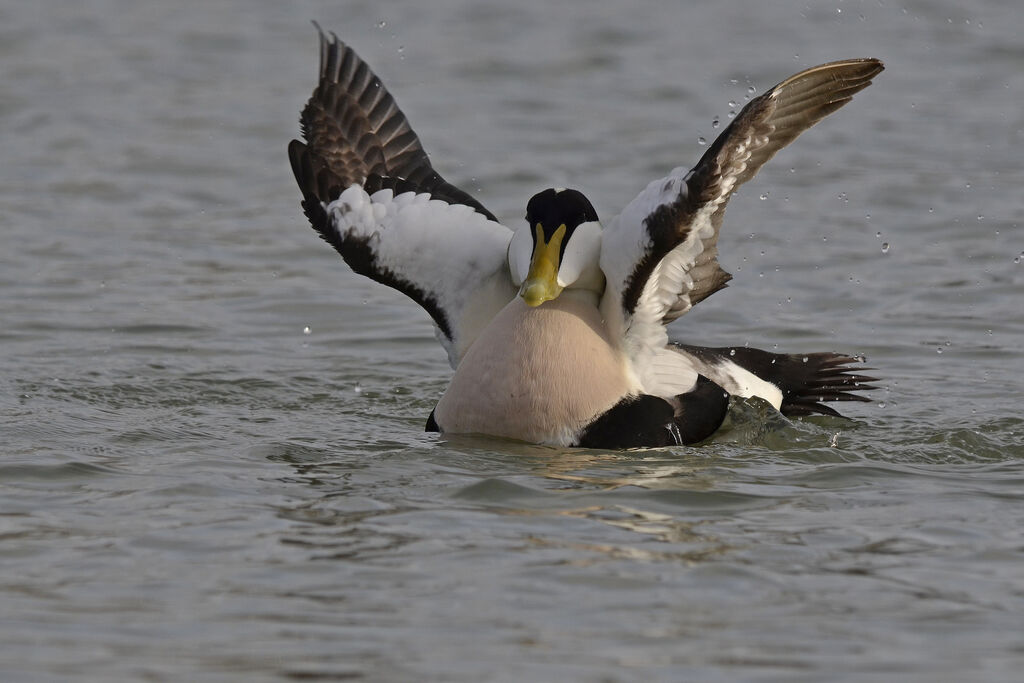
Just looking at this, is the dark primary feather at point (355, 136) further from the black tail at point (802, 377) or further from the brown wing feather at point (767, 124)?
the brown wing feather at point (767, 124)

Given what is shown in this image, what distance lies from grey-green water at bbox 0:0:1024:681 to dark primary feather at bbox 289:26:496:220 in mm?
1005

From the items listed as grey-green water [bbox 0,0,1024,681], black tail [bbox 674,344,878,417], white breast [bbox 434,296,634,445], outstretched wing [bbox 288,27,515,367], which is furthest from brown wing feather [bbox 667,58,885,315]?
black tail [bbox 674,344,878,417]

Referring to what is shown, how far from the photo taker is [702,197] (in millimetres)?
5898

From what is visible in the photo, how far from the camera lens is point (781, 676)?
4082 millimetres

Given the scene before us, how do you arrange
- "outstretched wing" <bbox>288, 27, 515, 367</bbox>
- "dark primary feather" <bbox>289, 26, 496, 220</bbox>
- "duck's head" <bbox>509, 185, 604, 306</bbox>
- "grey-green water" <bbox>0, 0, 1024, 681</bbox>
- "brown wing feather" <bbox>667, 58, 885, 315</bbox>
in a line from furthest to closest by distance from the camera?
"dark primary feather" <bbox>289, 26, 496, 220</bbox>
"outstretched wing" <bbox>288, 27, 515, 367</bbox>
"duck's head" <bbox>509, 185, 604, 306</bbox>
"brown wing feather" <bbox>667, 58, 885, 315</bbox>
"grey-green water" <bbox>0, 0, 1024, 681</bbox>

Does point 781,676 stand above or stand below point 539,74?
below

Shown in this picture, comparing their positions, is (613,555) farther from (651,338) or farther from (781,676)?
(651,338)

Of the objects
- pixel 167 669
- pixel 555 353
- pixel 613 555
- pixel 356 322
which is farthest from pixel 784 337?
pixel 167 669

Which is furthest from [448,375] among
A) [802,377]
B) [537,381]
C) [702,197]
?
[702,197]

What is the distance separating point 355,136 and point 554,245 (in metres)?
1.39

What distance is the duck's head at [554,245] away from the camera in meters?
6.37

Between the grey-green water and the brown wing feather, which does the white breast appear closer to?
the grey-green water

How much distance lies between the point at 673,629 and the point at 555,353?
2.13 m

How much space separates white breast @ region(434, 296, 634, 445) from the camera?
20.9ft
